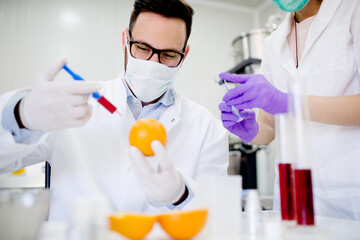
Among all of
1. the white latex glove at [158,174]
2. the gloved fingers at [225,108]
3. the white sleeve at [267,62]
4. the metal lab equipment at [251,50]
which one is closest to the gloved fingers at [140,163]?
the white latex glove at [158,174]

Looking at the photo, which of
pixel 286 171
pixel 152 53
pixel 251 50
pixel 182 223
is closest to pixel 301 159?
pixel 286 171

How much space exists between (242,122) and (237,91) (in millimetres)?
264

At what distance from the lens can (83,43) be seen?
10.4 feet

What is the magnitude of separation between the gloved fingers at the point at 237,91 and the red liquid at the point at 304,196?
1.54ft

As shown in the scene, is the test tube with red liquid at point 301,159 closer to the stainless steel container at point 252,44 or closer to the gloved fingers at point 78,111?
the gloved fingers at point 78,111

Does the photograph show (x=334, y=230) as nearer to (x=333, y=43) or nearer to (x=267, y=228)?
(x=267, y=228)

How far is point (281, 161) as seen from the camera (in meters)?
0.75

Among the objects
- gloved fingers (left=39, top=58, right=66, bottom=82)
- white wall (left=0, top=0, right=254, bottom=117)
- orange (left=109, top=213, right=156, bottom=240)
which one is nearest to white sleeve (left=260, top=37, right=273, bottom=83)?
gloved fingers (left=39, top=58, right=66, bottom=82)

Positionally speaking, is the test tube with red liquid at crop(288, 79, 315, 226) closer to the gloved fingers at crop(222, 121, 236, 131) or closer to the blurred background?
the gloved fingers at crop(222, 121, 236, 131)

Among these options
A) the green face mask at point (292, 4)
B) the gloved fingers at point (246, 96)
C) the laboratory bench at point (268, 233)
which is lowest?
the laboratory bench at point (268, 233)

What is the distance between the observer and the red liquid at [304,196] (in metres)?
0.65

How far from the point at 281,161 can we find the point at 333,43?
2.46 feet

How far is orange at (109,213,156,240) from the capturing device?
57cm

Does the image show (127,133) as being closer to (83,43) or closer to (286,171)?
(286,171)
